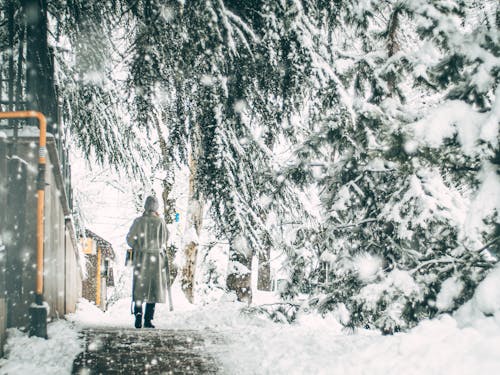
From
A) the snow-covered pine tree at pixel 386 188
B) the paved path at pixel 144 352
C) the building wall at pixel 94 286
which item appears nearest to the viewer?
the paved path at pixel 144 352

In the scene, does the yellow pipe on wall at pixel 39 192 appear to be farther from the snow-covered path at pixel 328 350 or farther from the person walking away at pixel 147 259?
the person walking away at pixel 147 259

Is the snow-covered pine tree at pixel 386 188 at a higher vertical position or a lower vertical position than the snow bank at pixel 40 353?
higher

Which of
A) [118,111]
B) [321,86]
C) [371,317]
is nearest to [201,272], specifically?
[118,111]

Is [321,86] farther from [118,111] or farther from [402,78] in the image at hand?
[118,111]

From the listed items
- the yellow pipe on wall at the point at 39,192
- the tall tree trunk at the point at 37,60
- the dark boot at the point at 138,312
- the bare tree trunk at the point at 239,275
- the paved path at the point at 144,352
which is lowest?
the paved path at the point at 144,352

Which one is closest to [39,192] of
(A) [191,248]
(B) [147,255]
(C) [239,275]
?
(B) [147,255]

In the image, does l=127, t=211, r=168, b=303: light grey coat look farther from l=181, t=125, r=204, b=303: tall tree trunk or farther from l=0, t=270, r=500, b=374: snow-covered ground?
l=181, t=125, r=204, b=303: tall tree trunk

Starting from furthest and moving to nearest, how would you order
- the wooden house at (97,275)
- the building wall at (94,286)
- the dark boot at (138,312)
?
the building wall at (94,286) < the wooden house at (97,275) < the dark boot at (138,312)

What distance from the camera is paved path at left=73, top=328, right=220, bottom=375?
459 centimetres

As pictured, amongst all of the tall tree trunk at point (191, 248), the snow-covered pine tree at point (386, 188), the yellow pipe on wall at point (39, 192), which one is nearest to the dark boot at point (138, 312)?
the yellow pipe on wall at point (39, 192)

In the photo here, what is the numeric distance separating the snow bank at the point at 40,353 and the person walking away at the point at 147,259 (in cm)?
174

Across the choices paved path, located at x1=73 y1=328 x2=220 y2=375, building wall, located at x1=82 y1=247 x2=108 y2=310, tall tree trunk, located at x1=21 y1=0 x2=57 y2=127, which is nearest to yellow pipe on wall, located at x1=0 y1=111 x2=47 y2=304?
paved path, located at x1=73 y1=328 x2=220 y2=375

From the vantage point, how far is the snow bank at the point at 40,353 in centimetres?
432

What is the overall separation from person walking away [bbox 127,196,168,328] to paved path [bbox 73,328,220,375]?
1003 mm
